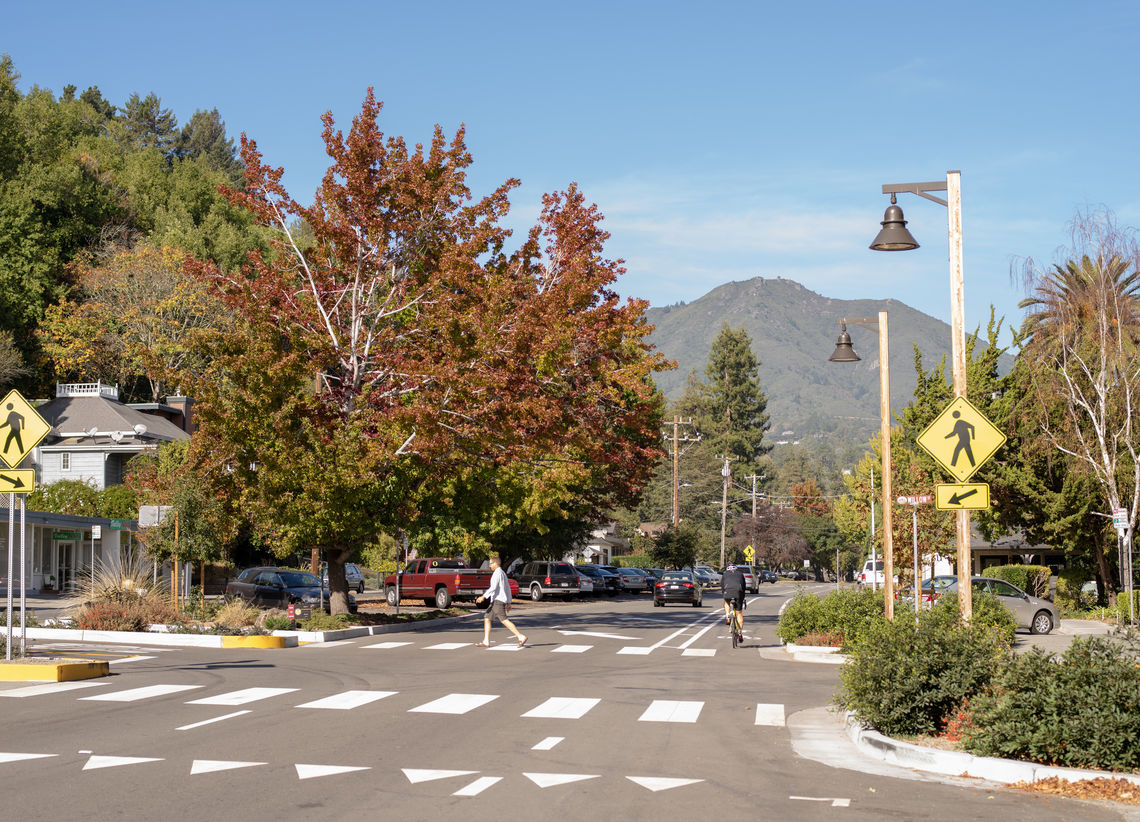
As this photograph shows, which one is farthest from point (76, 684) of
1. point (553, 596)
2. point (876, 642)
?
point (553, 596)

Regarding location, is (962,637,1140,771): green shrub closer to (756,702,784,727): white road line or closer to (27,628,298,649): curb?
(756,702,784,727): white road line

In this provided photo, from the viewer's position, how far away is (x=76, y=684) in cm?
1606

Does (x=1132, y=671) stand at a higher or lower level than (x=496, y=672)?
higher

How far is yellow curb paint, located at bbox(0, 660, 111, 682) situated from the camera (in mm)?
16375

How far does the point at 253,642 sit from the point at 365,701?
1009 centimetres

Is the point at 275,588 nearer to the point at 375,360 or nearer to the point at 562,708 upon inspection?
the point at 375,360

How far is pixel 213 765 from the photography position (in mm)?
9828

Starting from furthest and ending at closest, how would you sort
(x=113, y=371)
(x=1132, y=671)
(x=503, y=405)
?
(x=113, y=371)
(x=503, y=405)
(x=1132, y=671)

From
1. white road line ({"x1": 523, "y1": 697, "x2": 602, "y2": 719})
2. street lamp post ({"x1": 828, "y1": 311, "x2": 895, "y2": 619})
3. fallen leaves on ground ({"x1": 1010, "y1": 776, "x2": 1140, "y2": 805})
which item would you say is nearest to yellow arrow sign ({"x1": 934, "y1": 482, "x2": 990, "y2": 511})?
fallen leaves on ground ({"x1": 1010, "y1": 776, "x2": 1140, "y2": 805})

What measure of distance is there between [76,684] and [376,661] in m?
5.76

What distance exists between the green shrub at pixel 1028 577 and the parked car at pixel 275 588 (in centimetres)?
2666

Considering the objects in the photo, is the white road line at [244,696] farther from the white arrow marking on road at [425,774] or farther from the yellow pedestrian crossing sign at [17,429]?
the white arrow marking on road at [425,774]

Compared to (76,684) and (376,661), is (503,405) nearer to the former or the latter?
(376,661)

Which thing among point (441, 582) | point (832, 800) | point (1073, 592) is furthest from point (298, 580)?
point (832, 800)
